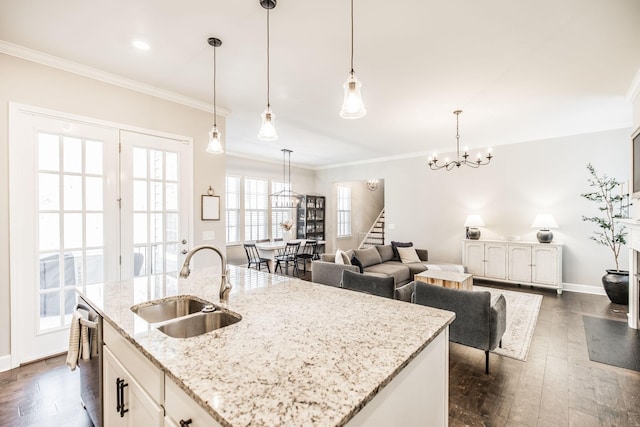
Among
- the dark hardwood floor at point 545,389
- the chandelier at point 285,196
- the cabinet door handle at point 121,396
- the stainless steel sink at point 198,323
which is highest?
the chandelier at point 285,196

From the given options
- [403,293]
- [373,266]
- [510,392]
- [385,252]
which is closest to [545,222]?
[385,252]

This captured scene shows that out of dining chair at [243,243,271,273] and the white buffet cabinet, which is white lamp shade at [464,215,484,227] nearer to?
the white buffet cabinet

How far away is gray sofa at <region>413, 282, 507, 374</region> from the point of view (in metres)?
2.48

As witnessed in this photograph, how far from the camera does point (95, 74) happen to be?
2.98 meters

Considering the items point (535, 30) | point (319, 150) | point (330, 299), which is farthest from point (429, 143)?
point (330, 299)

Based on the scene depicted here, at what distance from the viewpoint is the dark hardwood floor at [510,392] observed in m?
1.99

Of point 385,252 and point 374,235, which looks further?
point 374,235

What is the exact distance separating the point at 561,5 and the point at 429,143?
4088 mm

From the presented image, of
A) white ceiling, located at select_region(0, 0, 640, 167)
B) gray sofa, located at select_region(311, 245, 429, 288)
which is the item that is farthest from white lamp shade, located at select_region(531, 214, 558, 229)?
gray sofa, located at select_region(311, 245, 429, 288)

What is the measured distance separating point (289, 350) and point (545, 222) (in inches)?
225

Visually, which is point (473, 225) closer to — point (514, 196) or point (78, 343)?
point (514, 196)

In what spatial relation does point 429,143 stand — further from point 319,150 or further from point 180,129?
point 180,129

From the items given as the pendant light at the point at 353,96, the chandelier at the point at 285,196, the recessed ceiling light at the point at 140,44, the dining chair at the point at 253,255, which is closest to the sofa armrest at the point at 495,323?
the pendant light at the point at 353,96

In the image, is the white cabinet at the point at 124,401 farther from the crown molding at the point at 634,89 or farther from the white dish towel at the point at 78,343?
the crown molding at the point at 634,89
